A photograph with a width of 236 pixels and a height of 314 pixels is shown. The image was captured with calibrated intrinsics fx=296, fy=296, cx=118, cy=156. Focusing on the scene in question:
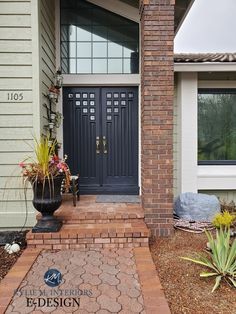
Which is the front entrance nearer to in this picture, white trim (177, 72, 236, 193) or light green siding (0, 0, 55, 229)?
white trim (177, 72, 236, 193)

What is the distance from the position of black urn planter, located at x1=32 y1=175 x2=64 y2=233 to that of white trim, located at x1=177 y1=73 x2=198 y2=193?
8.74 ft

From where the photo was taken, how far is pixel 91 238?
3.69m

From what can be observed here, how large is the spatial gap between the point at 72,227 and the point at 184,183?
2511mm

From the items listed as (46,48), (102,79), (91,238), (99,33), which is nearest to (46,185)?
(91,238)

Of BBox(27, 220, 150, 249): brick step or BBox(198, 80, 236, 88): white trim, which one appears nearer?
BBox(27, 220, 150, 249): brick step

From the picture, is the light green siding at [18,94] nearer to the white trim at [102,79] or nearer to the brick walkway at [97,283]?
the white trim at [102,79]

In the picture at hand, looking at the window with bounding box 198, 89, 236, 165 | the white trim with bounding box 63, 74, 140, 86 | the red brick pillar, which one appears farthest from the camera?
the window with bounding box 198, 89, 236, 165

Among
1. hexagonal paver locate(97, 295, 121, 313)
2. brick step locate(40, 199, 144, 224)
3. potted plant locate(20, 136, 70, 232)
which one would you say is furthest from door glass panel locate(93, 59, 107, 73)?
hexagonal paver locate(97, 295, 121, 313)

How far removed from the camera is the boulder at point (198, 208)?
188 inches

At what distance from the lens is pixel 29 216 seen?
Answer: 4441 millimetres

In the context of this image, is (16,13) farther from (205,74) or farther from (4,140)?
(205,74)

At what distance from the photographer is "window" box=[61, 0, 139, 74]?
558cm

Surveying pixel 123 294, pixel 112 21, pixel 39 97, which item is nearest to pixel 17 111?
pixel 39 97

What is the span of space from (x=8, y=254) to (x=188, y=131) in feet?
12.1
